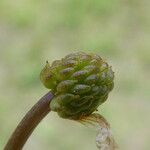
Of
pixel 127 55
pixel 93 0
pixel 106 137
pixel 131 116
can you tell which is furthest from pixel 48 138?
pixel 106 137

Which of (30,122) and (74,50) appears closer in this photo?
(30,122)

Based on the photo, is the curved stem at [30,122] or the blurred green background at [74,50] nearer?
the curved stem at [30,122]

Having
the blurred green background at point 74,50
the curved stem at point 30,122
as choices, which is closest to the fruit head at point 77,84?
the curved stem at point 30,122

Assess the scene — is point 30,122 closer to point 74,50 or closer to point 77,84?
point 77,84

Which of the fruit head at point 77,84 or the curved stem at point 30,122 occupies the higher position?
the fruit head at point 77,84

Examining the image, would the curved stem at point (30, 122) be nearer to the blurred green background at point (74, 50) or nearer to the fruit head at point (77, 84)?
the fruit head at point (77, 84)

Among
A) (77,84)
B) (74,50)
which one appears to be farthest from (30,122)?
(74,50)

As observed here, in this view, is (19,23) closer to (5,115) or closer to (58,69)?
(5,115)
